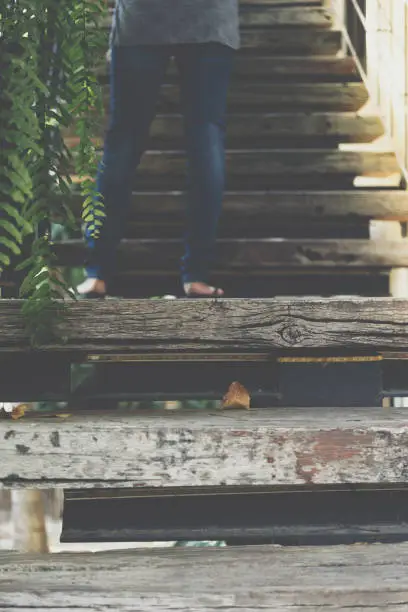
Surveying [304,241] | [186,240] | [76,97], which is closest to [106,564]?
[76,97]

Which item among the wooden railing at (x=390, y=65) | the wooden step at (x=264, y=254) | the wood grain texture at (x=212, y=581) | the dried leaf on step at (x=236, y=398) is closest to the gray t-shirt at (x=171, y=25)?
the wooden step at (x=264, y=254)

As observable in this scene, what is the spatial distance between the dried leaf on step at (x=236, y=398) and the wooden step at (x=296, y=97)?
2.26 meters

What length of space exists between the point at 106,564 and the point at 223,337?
511 millimetres

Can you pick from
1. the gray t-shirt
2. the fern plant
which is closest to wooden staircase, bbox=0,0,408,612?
the fern plant

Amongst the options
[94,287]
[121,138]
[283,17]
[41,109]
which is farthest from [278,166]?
[41,109]

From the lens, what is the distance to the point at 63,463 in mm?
1413

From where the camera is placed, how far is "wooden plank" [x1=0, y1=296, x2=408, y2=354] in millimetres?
1647

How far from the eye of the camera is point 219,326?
1653mm

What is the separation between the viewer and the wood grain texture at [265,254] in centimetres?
280

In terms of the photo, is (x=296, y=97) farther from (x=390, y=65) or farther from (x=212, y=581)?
(x=212, y=581)

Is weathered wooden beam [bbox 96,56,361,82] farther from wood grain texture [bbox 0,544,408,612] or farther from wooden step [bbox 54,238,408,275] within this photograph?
wood grain texture [bbox 0,544,408,612]

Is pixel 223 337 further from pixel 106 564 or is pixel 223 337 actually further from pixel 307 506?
pixel 106 564

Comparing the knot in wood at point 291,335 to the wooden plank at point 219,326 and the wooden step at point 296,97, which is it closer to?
the wooden plank at point 219,326

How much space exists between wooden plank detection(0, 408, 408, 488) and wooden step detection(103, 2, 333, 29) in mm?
3684
